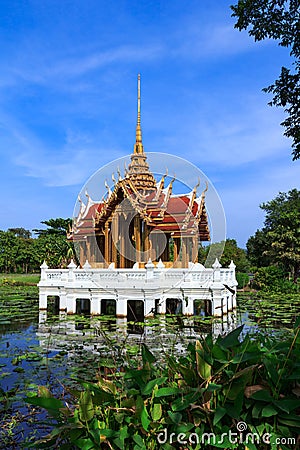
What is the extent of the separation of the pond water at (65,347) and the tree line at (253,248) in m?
5.62

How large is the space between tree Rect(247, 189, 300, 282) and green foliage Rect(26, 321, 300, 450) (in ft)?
81.2

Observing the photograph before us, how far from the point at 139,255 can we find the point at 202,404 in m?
13.1

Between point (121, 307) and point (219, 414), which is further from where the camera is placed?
point (121, 307)

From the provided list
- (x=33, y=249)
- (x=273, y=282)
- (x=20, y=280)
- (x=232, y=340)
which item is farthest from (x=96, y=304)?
(x=33, y=249)

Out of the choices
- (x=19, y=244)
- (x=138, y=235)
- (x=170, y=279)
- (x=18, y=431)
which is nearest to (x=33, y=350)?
(x=18, y=431)

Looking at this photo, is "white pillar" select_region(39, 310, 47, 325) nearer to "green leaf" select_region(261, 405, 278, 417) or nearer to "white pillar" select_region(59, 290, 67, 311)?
"white pillar" select_region(59, 290, 67, 311)

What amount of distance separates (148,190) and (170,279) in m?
4.47

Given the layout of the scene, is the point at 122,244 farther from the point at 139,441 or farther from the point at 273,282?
the point at 139,441

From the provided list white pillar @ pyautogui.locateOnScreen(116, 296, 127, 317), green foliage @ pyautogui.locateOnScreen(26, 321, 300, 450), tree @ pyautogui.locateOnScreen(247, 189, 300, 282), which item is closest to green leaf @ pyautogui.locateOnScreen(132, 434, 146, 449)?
green foliage @ pyautogui.locateOnScreen(26, 321, 300, 450)

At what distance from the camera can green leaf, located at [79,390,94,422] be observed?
2051 millimetres

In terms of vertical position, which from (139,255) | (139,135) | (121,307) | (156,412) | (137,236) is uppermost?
(139,135)

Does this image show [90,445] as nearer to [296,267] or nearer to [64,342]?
[64,342]

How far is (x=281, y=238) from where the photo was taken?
86.4 feet

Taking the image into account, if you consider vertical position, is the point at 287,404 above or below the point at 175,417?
above
